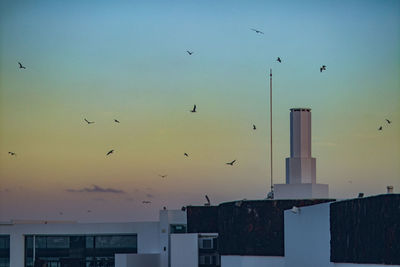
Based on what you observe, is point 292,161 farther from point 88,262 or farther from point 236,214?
point 88,262

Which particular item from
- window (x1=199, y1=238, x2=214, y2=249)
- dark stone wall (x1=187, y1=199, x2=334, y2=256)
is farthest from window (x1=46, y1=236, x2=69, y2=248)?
dark stone wall (x1=187, y1=199, x2=334, y2=256)

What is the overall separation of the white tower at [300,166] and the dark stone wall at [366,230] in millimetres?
16314

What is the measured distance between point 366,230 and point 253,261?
2036cm

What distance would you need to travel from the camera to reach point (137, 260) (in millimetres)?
87312

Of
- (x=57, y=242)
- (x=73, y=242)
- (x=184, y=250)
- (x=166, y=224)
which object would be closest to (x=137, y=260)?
(x=166, y=224)

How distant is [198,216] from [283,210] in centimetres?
1911

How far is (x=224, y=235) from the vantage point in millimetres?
70000

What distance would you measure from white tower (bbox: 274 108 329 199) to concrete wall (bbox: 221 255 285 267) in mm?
4732

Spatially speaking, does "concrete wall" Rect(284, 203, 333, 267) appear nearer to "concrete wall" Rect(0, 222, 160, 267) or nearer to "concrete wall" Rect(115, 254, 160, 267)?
"concrete wall" Rect(115, 254, 160, 267)

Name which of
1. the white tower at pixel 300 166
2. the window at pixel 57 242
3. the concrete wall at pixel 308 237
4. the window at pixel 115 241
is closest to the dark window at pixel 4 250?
the window at pixel 57 242

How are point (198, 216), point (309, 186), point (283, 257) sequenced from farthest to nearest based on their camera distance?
point (198, 216)
point (309, 186)
point (283, 257)

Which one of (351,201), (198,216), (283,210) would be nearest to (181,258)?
(198,216)

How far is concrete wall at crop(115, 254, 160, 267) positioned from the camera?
282 feet

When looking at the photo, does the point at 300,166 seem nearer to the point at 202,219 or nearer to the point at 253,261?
the point at 253,261
